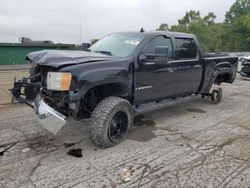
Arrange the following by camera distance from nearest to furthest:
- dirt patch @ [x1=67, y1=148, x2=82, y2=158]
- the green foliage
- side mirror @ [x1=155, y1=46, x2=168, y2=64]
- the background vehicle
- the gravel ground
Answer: the gravel ground, dirt patch @ [x1=67, y1=148, x2=82, y2=158], side mirror @ [x1=155, y1=46, x2=168, y2=64], the background vehicle, the green foliage

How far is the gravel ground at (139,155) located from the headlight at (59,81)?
1061 mm

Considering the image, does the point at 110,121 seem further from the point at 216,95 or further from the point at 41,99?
the point at 216,95

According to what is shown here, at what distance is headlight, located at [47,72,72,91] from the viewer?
164 inches

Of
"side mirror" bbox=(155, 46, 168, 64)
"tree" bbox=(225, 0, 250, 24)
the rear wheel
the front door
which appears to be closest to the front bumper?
the front door

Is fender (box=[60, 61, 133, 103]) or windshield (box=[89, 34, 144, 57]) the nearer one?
fender (box=[60, 61, 133, 103])

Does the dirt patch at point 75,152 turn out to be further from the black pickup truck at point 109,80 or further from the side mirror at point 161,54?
the side mirror at point 161,54

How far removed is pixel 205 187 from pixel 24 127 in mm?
3749

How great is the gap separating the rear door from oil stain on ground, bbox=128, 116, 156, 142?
39.1 inches

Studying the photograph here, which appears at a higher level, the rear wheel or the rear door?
the rear door

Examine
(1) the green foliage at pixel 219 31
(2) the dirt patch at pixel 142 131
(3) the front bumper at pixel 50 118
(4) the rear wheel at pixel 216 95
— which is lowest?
(2) the dirt patch at pixel 142 131

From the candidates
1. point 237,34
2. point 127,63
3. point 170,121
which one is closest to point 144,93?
point 127,63

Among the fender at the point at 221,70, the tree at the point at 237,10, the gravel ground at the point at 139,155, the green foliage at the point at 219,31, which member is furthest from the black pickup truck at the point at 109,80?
the tree at the point at 237,10

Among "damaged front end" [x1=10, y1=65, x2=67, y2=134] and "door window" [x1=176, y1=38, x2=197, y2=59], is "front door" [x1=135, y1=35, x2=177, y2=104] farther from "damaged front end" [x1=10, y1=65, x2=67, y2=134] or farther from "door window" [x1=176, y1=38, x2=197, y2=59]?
"damaged front end" [x1=10, y1=65, x2=67, y2=134]

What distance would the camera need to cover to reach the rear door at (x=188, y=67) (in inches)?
247
